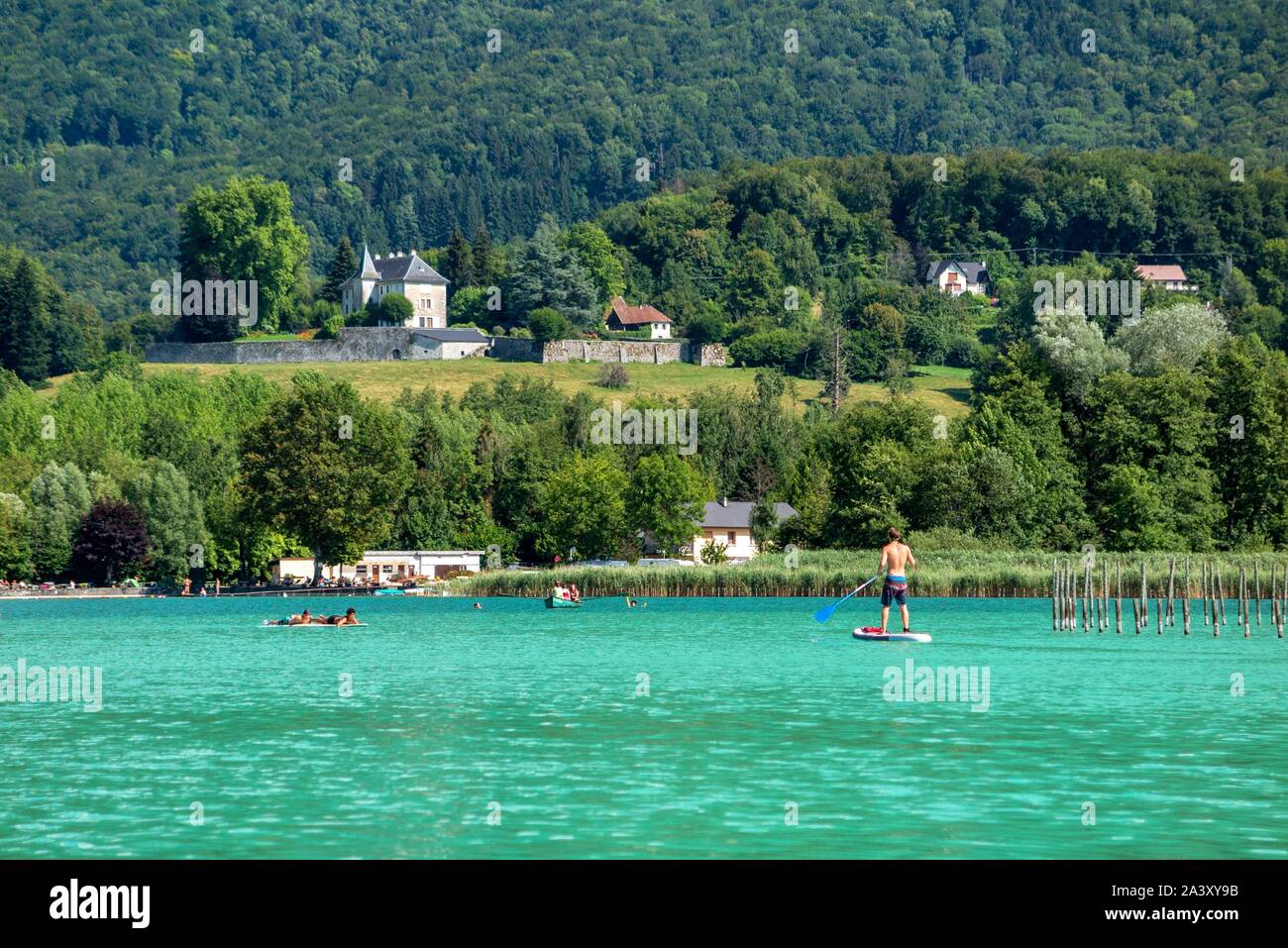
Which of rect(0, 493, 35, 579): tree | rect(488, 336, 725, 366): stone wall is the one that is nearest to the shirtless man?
rect(0, 493, 35, 579): tree

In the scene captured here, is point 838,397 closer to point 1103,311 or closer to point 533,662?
point 1103,311

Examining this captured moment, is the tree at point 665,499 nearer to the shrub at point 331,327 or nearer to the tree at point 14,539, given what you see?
the tree at point 14,539

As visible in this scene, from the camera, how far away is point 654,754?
2973cm

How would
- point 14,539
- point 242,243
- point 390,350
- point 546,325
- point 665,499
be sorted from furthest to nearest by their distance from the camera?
point 242,243 → point 390,350 → point 546,325 → point 665,499 → point 14,539

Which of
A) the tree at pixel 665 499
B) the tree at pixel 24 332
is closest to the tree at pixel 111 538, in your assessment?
the tree at pixel 665 499

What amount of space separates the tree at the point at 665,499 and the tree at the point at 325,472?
48.9 ft

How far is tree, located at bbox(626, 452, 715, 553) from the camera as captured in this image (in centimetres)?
10950

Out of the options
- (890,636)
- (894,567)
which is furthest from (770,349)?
(894,567)

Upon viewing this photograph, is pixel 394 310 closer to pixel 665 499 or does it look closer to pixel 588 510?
pixel 588 510

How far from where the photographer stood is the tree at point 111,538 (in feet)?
347

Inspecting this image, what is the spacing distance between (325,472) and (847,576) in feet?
116
